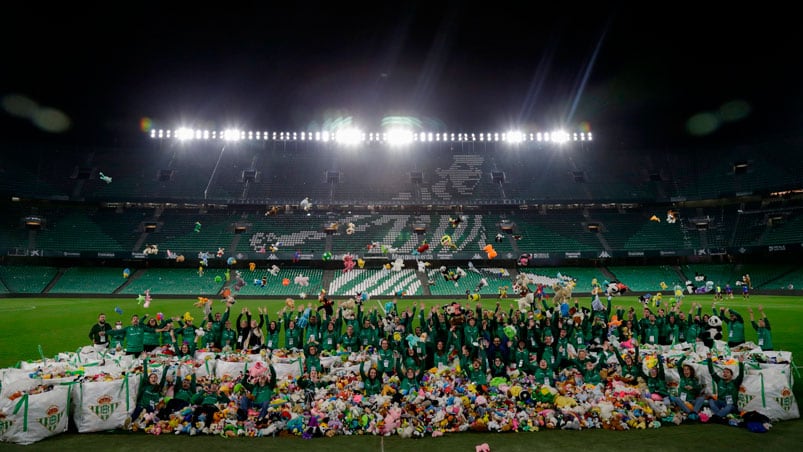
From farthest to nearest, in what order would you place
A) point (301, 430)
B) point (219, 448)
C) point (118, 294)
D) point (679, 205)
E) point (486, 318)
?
point (679, 205) → point (118, 294) → point (486, 318) → point (301, 430) → point (219, 448)

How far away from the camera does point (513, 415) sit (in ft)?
25.8

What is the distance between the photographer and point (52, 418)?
747cm

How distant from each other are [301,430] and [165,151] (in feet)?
169

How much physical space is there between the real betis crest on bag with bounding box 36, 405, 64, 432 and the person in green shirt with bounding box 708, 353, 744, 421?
11824 millimetres

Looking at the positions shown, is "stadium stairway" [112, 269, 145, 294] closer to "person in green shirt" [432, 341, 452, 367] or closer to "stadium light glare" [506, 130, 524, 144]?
"person in green shirt" [432, 341, 452, 367]

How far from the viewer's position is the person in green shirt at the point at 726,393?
25.9ft

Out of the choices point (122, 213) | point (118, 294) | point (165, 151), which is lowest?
point (118, 294)

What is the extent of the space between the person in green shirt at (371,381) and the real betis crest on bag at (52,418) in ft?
17.8

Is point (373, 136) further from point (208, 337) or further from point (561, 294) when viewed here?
point (208, 337)

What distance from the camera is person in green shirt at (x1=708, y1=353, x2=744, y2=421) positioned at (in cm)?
791

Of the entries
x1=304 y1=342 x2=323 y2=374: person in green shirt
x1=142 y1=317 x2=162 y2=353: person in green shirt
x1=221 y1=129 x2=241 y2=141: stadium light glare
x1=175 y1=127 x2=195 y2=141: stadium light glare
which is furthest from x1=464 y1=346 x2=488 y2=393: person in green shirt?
x1=175 y1=127 x2=195 y2=141: stadium light glare

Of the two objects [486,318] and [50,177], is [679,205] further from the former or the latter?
[50,177]

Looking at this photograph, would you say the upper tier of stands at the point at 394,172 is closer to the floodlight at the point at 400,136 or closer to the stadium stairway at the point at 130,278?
the floodlight at the point at 400,136

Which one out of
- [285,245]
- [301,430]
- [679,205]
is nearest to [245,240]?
[285,245]
